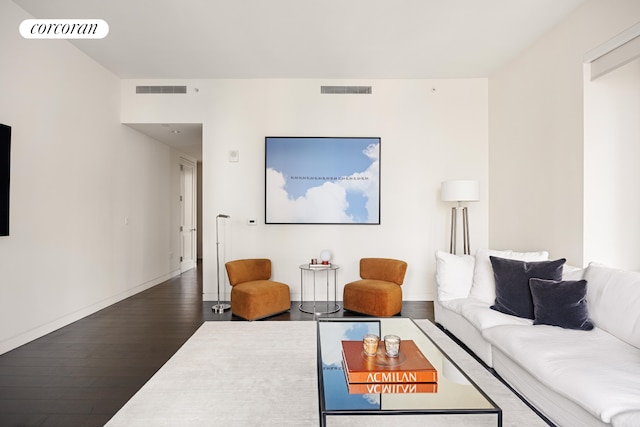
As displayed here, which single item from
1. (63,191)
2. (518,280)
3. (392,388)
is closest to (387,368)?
(392,388)

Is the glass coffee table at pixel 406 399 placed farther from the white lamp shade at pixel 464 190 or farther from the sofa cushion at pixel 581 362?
the white lamp shade at pixel 464 190

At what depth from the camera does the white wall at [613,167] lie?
3.01 m

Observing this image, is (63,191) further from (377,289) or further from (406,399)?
(406,399)

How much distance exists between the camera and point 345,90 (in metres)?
4.82

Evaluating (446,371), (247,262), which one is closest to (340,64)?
(247,262)

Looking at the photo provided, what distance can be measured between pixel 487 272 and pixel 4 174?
452 centimetres

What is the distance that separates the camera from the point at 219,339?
2961mm

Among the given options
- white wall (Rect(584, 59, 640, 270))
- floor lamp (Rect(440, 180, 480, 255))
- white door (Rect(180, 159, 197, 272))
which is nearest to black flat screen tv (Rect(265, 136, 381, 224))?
floor lamp (Rect(440, 180, 480, 255))

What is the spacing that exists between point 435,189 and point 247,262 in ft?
9.49

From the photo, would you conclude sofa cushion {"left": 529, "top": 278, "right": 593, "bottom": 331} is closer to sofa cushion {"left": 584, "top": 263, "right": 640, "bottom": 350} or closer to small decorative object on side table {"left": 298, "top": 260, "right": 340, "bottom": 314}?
sofa cushion {"left": 584, "top": 263, "right": 640, "bottom": 350}

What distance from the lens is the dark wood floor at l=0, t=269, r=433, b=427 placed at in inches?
81.2

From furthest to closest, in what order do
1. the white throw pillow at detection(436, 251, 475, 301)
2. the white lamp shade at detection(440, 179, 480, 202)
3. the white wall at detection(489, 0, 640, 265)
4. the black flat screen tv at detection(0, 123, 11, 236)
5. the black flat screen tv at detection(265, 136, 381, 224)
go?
1. the black flat screen tv at detection(265, 136, 381, 224)
2. the white lamp shade at detection(440, 179, 480, 202)
3. the white throw pillow at detection(436, 251, 475, 301)
4. the white wall at detection(489, 0, 640, 265)
5. the black flat screen tv at detection(0, 123, 11, 236)

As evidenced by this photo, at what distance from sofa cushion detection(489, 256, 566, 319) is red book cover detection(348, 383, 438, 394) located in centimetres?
153

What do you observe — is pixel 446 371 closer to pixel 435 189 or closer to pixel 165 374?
pixel 165 374
